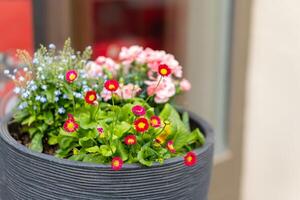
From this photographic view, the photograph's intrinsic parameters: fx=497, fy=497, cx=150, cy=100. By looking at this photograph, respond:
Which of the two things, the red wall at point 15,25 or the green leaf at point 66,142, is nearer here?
the green leaf at point 66,142

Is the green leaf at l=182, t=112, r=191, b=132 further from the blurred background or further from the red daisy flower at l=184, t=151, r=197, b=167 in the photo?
the blurred background

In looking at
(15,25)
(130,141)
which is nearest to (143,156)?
(130,141)

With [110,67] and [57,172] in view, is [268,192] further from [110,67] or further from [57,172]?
[57,172]

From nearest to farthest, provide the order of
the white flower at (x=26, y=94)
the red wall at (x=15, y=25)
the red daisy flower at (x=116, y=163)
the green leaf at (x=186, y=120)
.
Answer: the red daisy flower at (x=116, y=163) < the white flower at (x=26, y=94) < the green leaf at (x=186, y=120) < the red wall at (x=15, y=25)

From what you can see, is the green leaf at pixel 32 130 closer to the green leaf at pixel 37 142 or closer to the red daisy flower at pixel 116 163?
the green leaf at pixel 37 142

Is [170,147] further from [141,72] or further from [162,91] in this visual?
[141,72]

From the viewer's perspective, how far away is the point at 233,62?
5.97 feet

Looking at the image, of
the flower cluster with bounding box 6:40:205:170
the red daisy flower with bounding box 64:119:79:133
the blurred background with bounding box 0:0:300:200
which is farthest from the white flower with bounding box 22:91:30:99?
the blurred background with bounding box 0:0:300:200

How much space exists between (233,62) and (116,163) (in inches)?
47.0

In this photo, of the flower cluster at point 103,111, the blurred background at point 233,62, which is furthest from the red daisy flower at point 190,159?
the blurred background at point 233,62

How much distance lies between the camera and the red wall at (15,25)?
154 centimetres

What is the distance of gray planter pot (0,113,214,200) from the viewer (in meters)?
0.72

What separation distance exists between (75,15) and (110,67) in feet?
2.40

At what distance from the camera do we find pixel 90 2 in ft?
5.87
